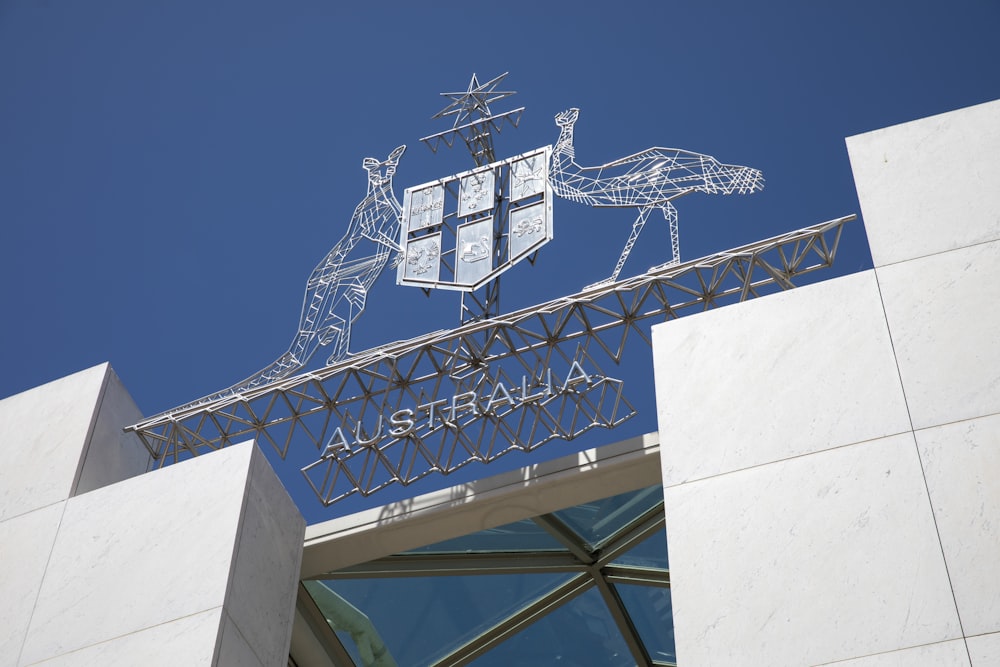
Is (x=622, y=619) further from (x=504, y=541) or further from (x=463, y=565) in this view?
(x=463, y=565)

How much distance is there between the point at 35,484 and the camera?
15.2 metres

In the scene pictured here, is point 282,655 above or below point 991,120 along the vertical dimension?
below

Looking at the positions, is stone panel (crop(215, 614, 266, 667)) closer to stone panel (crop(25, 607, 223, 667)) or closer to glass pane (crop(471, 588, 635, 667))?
stone panel (crop(25, 607, 223, 667))

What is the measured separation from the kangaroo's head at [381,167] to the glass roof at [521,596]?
5.16 meters

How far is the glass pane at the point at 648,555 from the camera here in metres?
18.1

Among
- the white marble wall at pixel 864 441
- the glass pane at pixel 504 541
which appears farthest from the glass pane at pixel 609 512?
the white marble wall at pixel 864 441

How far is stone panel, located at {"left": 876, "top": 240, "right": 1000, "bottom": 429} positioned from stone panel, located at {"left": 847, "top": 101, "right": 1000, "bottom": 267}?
Result: 236 millimetres

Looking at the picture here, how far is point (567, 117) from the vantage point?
58.3 feet

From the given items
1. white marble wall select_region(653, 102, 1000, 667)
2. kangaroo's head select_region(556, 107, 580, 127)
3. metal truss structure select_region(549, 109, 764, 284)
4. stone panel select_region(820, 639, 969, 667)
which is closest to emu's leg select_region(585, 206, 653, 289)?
metal truss structure select_region(549, 109, 764, 284)

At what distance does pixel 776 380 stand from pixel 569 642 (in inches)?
359

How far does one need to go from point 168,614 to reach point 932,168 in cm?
877

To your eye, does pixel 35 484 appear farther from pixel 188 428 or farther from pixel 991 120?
pixel 991 120

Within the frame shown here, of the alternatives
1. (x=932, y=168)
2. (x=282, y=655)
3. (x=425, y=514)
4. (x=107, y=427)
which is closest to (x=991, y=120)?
(x=932, y=168)

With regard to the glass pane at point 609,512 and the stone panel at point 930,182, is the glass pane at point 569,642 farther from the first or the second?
the stone panel at point 930,182
